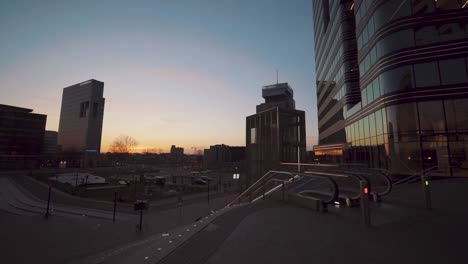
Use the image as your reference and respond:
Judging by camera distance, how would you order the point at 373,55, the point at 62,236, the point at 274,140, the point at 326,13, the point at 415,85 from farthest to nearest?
the point at 326,13
the point at 274,140
the point at 373,55
the point at 415,85
the point at 62,236

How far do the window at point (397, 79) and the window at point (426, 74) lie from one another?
1.70 feet

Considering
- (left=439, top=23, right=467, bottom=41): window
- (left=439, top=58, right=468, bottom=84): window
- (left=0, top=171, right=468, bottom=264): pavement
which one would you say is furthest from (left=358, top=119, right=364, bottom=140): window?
(left=0, top=171, right=468, bottom=264): pavement

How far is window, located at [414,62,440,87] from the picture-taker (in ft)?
65.1

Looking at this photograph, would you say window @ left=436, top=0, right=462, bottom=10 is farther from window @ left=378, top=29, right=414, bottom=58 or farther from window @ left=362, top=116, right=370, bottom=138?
window @ left=362, top=116, right=370, bottom=138

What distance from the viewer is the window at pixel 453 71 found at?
19072mm

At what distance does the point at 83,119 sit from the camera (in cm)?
14500

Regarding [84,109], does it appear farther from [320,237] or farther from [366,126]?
[320,237]

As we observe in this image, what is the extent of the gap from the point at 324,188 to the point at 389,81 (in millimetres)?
16507

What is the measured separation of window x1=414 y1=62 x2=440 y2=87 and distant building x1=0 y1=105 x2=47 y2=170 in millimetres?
127062

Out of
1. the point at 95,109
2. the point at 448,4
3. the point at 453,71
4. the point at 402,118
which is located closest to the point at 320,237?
the point at 402,118

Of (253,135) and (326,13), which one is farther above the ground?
(326,13)

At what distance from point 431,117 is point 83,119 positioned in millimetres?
173359

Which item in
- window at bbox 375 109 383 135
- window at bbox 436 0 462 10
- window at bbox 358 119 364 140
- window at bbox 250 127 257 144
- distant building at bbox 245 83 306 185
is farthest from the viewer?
window at bbox 250 127 257 144

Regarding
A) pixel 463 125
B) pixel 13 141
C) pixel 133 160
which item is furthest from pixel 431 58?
pixel 133 160
